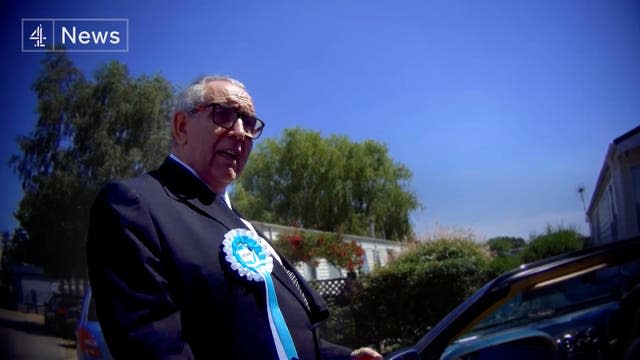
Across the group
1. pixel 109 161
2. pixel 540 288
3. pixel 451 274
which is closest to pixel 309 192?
pixel 109 161

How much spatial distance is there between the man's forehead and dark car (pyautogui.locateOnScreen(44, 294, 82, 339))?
9683mm

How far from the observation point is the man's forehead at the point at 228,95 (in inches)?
62.3

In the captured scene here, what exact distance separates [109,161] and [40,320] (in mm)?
3464

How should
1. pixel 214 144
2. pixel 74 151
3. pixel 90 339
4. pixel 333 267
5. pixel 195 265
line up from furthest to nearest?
pixel 333 267 < pixel 74 151 < pixel 90 339 < pixel 214 144 < pixel 195 265

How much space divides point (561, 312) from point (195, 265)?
1.44 m

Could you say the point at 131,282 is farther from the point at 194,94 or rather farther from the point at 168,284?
the point at 194,94

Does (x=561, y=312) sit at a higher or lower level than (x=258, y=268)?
lower

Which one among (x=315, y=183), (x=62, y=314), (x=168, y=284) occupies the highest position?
(x=315, y=183)

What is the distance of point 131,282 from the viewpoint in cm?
114

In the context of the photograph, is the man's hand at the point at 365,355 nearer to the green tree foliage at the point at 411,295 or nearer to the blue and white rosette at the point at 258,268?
the blue and white rosette at the point at 258,268

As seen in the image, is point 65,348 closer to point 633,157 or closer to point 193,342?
point 193,342

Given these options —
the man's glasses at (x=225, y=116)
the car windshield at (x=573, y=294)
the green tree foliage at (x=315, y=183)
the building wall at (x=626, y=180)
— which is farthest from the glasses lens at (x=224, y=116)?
the green tree foliage at (x=315, y=183)

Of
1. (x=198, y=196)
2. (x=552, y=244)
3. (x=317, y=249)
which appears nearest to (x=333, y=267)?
(x=317, y=249)

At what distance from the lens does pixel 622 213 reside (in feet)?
22.8
